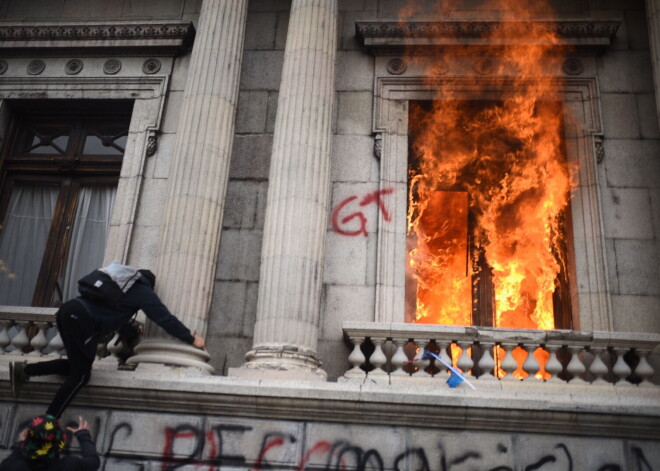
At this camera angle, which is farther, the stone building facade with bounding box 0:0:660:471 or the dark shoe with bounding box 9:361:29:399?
the dark shoe with bounding box 9:361:29:399

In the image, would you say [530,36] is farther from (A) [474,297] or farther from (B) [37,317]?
(B) [37,317]

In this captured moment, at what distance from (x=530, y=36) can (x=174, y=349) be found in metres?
8.86

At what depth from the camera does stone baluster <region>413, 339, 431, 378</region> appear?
894cm

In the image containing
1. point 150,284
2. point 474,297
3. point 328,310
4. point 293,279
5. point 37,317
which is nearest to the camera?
point 150,284

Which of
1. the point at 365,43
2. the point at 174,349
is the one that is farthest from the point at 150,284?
the point at 365,43

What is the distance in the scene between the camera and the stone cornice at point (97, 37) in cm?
1258

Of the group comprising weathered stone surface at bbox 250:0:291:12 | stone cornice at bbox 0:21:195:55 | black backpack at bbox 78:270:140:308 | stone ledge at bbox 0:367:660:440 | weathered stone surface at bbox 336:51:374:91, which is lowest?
stone ledge at bbox 0:367:660:440

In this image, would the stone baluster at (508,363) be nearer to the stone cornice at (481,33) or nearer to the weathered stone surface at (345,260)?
the weathered stone surface at (345,260)

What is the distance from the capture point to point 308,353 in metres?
8.69

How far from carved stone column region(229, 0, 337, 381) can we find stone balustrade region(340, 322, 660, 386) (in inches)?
36.6

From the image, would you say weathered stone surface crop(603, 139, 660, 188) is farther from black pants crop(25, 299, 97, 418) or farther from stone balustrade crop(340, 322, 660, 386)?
black pants crop(25, 299, 97, 418)

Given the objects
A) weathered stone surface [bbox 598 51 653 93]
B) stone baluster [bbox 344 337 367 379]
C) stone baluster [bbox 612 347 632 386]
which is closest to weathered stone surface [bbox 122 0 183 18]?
stone baluster [bbox 344 337 367 379]

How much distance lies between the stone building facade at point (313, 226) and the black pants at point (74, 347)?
44 cm

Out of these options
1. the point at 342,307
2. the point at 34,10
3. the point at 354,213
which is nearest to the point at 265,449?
the point at 342,307
